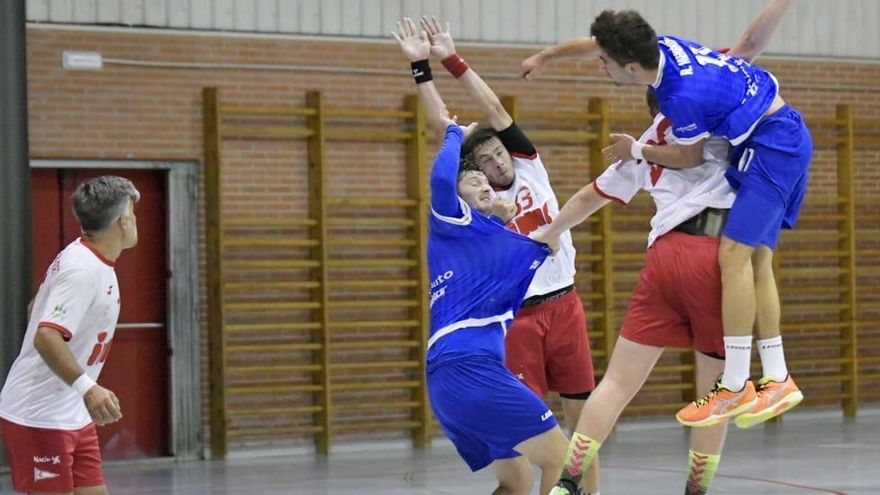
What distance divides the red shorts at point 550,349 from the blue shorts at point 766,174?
1.75 meters

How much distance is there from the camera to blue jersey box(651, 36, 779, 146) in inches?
215

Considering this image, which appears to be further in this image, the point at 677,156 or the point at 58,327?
the point at 677,156

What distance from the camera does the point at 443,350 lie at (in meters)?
5.53

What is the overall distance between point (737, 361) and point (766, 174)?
0.74 meters

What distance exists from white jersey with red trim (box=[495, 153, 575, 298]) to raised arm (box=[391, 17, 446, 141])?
0.81m

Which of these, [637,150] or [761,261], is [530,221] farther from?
[761,261]

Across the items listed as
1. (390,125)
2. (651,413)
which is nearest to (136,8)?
(390,125)

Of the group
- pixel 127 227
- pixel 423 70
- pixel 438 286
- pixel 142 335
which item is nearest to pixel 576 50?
pixel 423 70

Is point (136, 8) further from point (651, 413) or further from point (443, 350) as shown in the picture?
point (443, 350)

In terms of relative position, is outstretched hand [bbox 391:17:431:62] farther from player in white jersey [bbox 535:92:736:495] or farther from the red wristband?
player in white jersey [bbox 535:92:736:495]

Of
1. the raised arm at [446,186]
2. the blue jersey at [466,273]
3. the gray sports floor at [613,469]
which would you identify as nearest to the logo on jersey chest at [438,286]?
the blue jersey at [466,273]

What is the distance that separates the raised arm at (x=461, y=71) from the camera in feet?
21.7

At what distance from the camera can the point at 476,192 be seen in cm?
587

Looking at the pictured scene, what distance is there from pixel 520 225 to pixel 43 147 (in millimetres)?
6526
